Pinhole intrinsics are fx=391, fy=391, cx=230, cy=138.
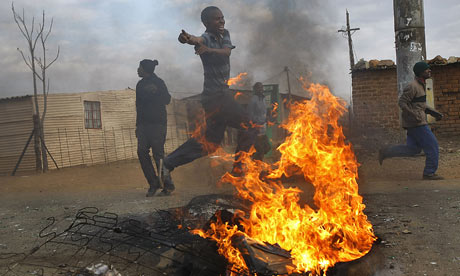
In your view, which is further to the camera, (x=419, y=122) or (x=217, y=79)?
(x=419, y=122)

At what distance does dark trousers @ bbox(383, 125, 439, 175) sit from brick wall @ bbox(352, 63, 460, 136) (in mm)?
4725

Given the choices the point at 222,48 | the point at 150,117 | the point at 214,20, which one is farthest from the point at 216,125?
the point at 150,117

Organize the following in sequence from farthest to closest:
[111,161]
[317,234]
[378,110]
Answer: [111,161]
[378,110]
[317,234]

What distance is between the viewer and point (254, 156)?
8.36 metres

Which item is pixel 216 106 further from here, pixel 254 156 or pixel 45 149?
pixel 45 149

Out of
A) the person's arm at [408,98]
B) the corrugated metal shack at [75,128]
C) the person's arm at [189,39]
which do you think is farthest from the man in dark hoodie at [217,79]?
the corrugated metal shack at [75,128]

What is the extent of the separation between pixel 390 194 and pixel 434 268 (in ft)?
9.23

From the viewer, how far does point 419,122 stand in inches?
263

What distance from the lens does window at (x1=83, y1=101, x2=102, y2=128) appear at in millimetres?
18109

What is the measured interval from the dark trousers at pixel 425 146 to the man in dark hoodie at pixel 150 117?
432 centimetres

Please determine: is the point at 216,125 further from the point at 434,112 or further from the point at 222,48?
the point at 434,112

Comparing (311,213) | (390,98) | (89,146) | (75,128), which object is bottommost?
(311,213)

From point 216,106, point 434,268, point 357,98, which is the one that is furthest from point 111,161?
point 434,268

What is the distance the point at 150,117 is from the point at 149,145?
491mm
